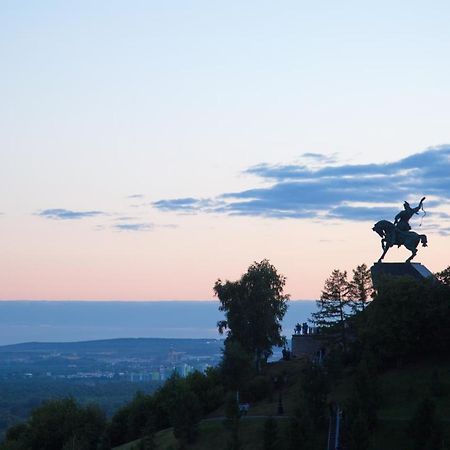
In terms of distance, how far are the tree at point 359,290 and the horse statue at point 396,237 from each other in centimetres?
313

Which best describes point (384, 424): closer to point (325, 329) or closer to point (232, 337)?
point (325, 329)

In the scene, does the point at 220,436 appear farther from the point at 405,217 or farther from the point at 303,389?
the point at 405,217

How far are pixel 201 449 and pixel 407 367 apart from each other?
16829 millimetres

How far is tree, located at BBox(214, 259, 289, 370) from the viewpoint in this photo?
93.4 metres

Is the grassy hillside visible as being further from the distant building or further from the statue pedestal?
the statue pedestal

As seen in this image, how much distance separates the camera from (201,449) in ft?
234

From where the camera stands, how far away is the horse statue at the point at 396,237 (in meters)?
84.5

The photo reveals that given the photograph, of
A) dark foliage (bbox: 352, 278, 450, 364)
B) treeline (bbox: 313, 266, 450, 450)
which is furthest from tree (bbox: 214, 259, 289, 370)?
dark foliage (bbox: 352, 278, 450, 364)

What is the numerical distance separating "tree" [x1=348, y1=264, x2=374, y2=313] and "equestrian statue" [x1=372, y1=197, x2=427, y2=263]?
3.30m

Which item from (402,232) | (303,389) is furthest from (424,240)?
(303,389)

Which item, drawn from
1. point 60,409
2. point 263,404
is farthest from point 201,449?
point 60,409

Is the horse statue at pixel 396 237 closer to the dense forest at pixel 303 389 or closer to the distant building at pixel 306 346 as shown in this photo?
the dense forest at pixel 303 389

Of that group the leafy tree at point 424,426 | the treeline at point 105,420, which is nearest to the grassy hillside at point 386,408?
the leafy tree at point 424,426

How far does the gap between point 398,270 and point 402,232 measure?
355 centimetres
